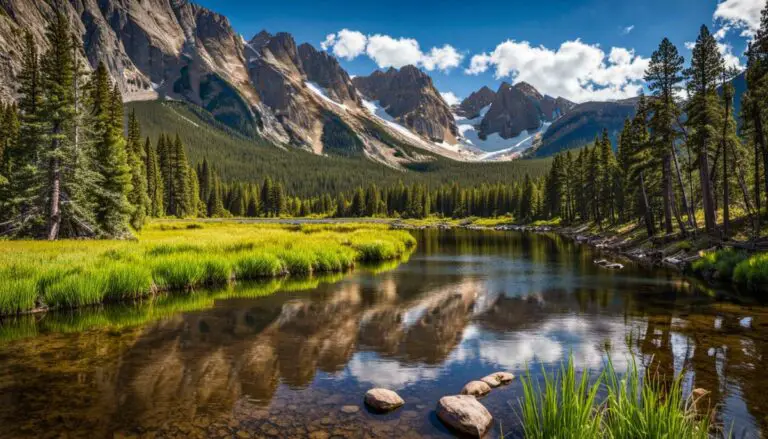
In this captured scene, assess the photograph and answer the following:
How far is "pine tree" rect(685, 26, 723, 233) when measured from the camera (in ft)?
116

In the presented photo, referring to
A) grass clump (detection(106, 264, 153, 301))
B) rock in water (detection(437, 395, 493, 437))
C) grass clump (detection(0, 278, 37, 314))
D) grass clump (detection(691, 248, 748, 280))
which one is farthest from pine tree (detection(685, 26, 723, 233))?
grass clump (detection(0, 278, 37, 314))

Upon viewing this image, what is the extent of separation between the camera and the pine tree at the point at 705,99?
35281 millimetres

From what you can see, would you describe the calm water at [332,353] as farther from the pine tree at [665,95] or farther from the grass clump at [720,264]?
the pine tree at [665,95]

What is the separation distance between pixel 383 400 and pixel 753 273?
77.2 feet

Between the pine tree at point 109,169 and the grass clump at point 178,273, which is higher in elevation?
the pine tree at point 109,169

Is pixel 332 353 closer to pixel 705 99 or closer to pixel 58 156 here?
pixel 58 156

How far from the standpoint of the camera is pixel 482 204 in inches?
6235

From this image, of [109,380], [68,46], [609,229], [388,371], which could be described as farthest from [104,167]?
[609,229]

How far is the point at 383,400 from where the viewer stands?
390 inches

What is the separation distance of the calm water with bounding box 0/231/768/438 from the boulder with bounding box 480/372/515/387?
0.25 m

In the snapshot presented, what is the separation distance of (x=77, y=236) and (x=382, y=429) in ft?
133

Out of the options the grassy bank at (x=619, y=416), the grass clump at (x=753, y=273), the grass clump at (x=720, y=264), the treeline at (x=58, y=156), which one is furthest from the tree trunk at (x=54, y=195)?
the grass clump at (x=720, y=264)

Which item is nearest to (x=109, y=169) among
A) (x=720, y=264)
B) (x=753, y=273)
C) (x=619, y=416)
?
(x=619, y=416)

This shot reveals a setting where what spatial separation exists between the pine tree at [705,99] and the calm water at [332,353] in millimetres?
15882
